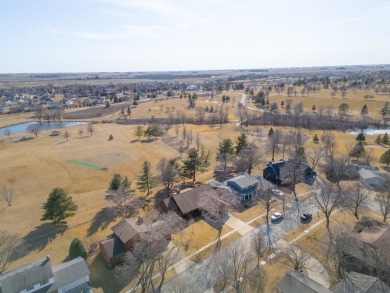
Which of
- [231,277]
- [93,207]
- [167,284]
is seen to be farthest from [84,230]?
[231,277]

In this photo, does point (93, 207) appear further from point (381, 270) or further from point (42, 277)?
→ point (381, 270)

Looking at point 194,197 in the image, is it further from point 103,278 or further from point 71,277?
point 71,277

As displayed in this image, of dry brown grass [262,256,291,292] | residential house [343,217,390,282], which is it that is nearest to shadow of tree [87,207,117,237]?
dry brown grass [262,256,291,292]

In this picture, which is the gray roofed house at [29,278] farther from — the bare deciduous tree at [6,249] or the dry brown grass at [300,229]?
the dry brown grass at [300,229]

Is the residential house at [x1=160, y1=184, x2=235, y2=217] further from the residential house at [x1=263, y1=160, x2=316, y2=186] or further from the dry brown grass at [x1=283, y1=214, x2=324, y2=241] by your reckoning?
the residential house at [x1=263, y1=160, x2=316, y2=186]

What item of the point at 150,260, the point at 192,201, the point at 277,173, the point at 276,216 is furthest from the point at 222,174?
the point at 150,260

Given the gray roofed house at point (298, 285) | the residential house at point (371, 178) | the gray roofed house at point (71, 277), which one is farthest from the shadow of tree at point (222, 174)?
the gray roofed house at point (71, 277)
